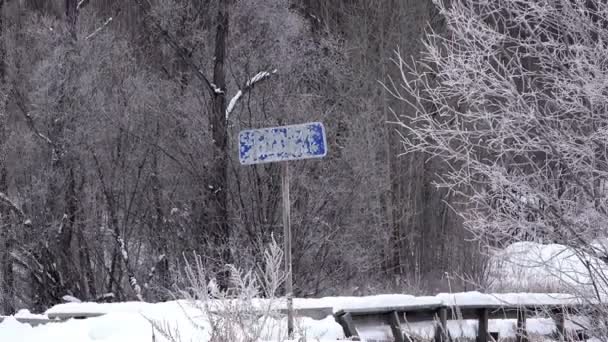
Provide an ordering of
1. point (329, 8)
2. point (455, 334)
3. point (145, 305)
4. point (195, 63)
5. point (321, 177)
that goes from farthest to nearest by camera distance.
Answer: point (329, 8), point (195, 63), point (321, 177), point (455, 334), point (145, 305)

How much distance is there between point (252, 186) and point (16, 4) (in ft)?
25.2

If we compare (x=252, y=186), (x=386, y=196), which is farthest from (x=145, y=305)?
(x=386, y=196)

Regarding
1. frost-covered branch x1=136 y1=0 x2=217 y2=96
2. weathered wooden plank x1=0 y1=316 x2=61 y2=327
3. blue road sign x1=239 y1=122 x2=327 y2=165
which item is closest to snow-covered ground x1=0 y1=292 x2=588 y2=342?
weathered wooden plank x1=0 y1=316 x2=61 y2=327

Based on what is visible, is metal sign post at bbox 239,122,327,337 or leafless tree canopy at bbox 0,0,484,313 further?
leafless tree canopy at bbox 0,0,484,313

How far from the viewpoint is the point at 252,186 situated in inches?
661

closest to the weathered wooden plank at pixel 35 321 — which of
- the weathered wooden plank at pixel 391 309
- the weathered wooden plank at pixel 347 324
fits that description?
the weathered wooden plank at pixel 347 324

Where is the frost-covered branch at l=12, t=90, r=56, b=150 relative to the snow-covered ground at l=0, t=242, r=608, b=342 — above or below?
above

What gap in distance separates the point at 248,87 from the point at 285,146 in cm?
953

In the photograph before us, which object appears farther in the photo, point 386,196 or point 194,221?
point 386,196

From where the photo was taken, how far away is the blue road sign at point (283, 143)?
7578 millimetres

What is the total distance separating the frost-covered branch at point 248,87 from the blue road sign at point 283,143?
9200 millimetres

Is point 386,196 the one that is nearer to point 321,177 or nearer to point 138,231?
point 321,177

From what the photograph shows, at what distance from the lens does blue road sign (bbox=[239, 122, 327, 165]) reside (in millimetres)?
7578

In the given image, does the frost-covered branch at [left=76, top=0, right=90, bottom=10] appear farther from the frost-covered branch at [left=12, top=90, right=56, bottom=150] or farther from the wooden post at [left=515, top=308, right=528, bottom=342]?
the wooden post at [left=515, top=308, right=528, bottom=342]
